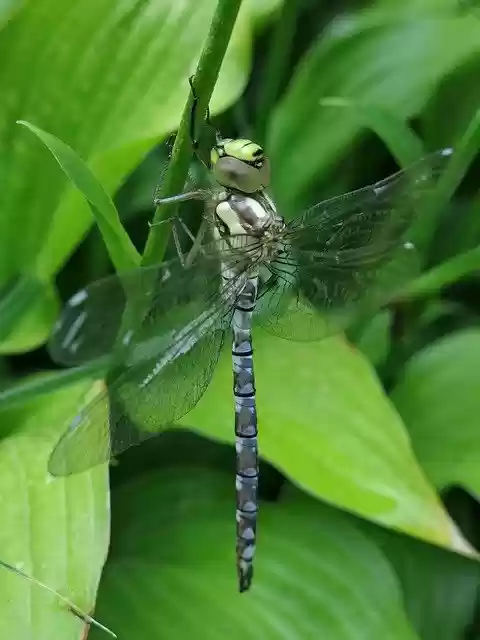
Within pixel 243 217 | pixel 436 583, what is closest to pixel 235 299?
pixel 243 217

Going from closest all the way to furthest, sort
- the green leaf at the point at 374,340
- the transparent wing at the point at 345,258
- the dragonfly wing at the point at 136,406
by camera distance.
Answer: the dragonfly wing at the point at 136,406, the transparent wing at the point at 345,258, the green leaf at the point at 374,340

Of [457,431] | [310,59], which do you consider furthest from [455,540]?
[310,59]

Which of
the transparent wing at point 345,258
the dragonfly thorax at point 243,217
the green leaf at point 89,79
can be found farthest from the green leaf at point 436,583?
the green leaf at point 89,79

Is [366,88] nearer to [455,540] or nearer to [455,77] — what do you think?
[455,77]

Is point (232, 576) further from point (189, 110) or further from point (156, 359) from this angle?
point (189, 110)

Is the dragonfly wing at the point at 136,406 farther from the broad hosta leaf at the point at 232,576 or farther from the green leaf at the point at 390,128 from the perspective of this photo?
the green leaf at the point at 390,128

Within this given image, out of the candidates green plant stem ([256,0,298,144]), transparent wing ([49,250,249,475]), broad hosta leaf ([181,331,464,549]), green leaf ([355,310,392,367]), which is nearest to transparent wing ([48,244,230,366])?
transparent wing ([49,250,249,475])

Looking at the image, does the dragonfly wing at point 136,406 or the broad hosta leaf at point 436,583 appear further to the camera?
the broad hosta leaf at point 436,583
